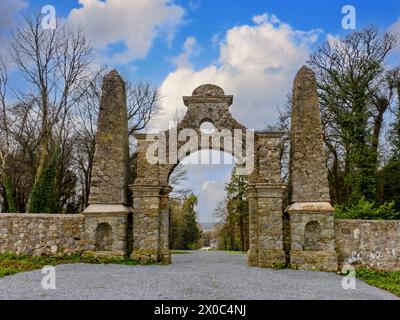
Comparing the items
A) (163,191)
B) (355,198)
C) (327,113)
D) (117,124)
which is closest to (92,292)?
(163,191)

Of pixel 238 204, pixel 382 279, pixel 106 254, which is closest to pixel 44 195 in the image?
pixel 106 254

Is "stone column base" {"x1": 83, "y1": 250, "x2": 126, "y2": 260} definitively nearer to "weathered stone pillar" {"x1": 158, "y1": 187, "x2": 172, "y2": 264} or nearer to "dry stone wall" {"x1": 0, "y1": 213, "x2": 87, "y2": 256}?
"dry stone wall" {"x1": 0, "y1": 213, "x2": 87, "y2": 256}

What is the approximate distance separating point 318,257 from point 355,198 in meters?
8.79

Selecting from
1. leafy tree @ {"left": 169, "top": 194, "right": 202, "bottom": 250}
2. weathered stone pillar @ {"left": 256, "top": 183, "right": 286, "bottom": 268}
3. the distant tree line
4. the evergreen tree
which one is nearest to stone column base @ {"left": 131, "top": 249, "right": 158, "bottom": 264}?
weathered stone pillar @ {"left": 256, "top": 183, "right": 286, "bottom": 268}

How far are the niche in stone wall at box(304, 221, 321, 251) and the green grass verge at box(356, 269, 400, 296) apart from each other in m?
1.48

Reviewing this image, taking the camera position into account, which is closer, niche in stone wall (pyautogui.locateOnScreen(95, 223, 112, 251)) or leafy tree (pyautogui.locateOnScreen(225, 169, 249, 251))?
niche in stone wall (pyautogui.locateOnScreen(95, 223, 112, 251))

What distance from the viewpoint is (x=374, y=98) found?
22969 millimetres

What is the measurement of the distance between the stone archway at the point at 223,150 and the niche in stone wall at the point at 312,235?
0.80 metres

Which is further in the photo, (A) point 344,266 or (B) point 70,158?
(B) point 70,158

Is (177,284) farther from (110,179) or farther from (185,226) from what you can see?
(185,226)

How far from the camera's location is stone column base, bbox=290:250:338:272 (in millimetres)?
12445
